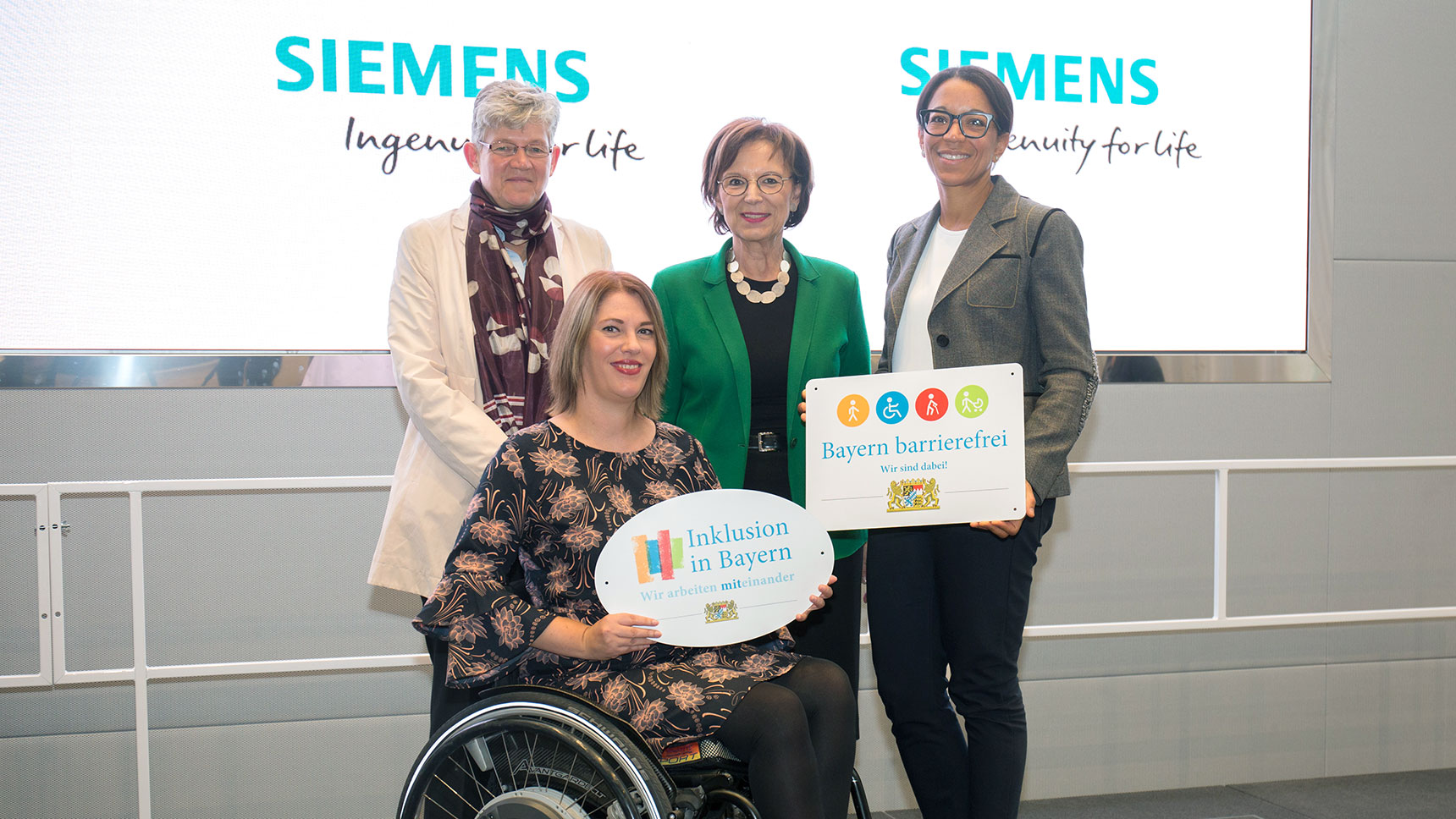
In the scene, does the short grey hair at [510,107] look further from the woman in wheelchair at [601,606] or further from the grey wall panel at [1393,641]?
the grey wall panel at [1393,641]

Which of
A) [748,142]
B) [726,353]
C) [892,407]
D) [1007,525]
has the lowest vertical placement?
[1007,525]

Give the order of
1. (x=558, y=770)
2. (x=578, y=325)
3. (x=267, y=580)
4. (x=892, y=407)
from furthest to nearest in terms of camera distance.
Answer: (x=267, y=580), (x=892, y=407), (x=578, y=325), (x=558, y=770)

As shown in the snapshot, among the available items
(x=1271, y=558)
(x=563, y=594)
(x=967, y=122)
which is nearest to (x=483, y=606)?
(x=563, y=594)

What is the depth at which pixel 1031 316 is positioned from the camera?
6.40 ft

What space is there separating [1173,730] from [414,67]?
304 centimetres

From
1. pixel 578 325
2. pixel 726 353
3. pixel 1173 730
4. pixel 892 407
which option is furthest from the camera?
pixel 1173 730

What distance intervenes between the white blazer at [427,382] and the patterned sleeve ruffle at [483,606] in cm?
33

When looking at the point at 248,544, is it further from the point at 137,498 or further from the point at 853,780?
the point at 853,780

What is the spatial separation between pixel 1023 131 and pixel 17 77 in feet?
9.04

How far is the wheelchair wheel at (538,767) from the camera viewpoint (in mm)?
1433

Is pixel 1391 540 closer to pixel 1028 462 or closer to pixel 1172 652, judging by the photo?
pixel 1172 652

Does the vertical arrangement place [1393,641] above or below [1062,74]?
below

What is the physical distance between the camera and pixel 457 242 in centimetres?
208

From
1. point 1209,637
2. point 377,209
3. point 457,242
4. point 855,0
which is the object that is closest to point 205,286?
point 377,209
